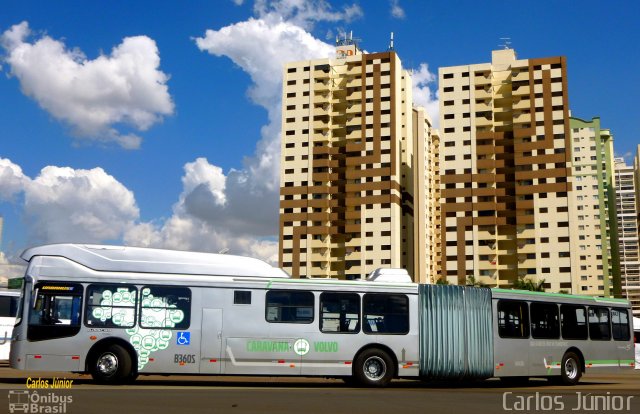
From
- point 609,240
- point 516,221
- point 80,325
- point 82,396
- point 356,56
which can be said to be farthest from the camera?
point 609,240

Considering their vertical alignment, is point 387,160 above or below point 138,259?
above

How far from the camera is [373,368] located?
18.9 m

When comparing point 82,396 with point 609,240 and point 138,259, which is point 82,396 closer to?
point 138,259

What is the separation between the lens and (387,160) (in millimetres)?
104125

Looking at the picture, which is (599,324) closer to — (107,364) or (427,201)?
(107,364)

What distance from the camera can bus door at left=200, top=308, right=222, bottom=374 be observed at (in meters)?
18.1

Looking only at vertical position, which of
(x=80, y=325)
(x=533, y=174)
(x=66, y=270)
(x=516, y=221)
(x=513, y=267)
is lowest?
(x=80, y=325)

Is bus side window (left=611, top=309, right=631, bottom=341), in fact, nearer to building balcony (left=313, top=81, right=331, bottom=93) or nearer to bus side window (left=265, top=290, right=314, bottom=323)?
bus side window (left=265, top=290, right=314, bottom=323)

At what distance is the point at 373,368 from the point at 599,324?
333 inches

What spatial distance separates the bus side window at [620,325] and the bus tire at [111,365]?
15549 mm

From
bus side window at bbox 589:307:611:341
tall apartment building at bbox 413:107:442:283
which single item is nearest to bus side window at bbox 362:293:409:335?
bus side window at bbox 589:307:611:341

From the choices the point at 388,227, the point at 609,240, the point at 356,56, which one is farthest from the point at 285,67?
the point at 609,240

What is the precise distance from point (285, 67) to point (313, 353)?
322 ft

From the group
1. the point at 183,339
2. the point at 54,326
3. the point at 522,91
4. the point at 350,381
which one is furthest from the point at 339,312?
the point at 522,91
